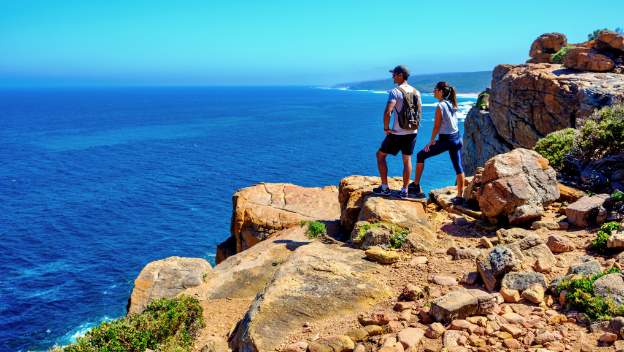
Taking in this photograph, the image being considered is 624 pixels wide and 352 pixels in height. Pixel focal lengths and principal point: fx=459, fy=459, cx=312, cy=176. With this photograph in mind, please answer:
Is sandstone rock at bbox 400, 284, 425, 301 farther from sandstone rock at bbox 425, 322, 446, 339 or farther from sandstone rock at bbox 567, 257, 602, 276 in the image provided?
sandstone rock at bbox 567, 257, 602, 276

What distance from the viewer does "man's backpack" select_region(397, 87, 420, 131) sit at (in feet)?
39.2

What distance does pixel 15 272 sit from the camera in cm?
4041

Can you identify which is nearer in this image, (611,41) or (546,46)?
(611,41)

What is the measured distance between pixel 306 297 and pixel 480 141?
3739 centimetres

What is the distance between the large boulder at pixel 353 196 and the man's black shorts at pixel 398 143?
5.38ft

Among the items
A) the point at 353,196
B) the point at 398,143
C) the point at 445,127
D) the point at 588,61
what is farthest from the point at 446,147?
the point at 588,61

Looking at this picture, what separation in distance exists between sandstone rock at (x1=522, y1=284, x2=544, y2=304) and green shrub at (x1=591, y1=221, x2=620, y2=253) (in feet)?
8.23

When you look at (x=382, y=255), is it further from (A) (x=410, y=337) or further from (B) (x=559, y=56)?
(B) (x=559, y=56)

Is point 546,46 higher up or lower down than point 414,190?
higher up

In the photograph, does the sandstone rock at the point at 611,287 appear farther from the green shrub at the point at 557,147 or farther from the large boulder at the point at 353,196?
the green shrub at the point at 557,147

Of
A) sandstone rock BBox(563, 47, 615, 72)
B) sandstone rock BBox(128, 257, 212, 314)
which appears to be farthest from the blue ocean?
sandstone rock BBox(563, 47, 615, 72)

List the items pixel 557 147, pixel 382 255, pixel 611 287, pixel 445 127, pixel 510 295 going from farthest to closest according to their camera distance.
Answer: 1. pixel 557 147
2. pixel 445 127
3. pixel 382 255
4. pixel 510 295
5. pixel 611 287

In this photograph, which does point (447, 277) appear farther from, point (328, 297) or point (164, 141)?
point (164, 141)

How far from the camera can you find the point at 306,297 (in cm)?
903
